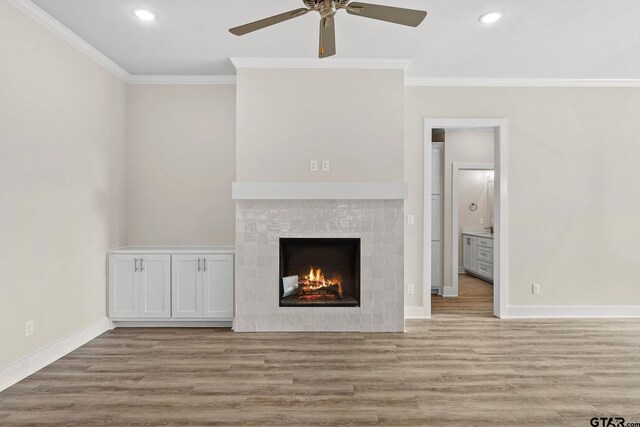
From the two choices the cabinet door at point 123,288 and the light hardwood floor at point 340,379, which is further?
the cabinet door at point 123,288

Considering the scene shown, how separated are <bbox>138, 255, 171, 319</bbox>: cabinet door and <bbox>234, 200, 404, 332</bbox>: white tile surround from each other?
0.74 meters

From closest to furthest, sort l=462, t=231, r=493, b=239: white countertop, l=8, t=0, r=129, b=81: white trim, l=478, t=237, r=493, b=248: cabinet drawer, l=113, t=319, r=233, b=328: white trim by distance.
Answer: l=8, t=0, r=129, b=81: white trim < l=113, t=319, r=233, b=328: white trim < l=478, t=237, r=493, b=248: cabinet drawer < l=462, t=231, r=493, b=239: white countertop

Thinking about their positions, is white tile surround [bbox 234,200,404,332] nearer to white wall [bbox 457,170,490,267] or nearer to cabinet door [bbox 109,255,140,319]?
cabinet door [bbox 109,255,140,319]

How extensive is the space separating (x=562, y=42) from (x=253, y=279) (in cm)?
364

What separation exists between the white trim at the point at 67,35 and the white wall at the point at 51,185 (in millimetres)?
51

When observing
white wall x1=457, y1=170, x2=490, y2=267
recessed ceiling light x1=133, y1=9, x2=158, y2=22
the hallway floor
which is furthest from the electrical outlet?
white wall x1=457, y1=170, x2=490, y2=267

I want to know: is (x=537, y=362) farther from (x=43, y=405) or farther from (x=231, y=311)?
(x=43, y=405)

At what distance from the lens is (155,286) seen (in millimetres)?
3990

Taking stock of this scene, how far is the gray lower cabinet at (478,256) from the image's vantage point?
22.0ft

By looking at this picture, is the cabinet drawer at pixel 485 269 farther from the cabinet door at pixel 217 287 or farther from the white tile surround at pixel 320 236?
the cabinet door at pixel 217 287

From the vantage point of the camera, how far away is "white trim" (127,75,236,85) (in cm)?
443

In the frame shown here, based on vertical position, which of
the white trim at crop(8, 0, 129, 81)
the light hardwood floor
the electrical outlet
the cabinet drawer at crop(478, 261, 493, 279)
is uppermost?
the white trim at crop(8, 0, 129, 81)

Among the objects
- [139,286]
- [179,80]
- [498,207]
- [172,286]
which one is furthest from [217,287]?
[498,207]


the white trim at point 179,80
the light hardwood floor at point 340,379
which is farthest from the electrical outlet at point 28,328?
the white trim at point 179,80
